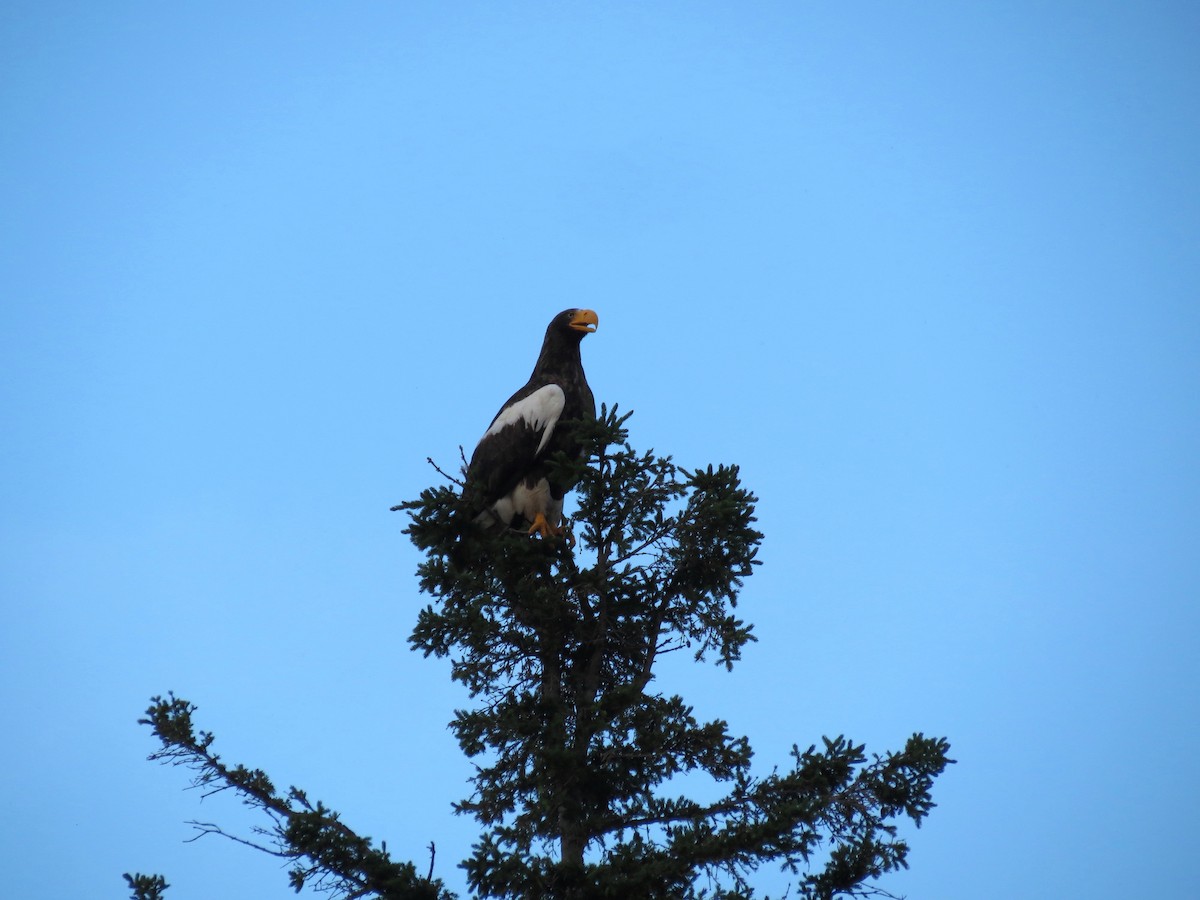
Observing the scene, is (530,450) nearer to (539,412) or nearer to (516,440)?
(516,440)

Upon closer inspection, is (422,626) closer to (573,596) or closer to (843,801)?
(573,596)

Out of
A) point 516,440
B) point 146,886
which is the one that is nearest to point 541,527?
point 516,440

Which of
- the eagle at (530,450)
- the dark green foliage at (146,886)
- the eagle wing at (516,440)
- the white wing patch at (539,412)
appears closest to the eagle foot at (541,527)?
the eagle at (530,450)

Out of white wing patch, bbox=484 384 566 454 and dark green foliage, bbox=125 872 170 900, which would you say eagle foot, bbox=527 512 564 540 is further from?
dark green foliage, bbox=125 872 170 900

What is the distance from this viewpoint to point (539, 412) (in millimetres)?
9844

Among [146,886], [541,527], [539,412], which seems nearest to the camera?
[146,886]

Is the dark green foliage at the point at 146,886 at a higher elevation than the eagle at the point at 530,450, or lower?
lower

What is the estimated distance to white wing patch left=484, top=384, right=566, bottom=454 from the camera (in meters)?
9.77

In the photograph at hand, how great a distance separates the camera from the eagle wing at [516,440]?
32.0 feet

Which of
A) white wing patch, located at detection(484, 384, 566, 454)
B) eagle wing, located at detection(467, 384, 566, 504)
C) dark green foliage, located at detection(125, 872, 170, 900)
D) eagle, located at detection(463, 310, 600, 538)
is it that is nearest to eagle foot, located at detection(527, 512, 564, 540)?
eagle, located at detection(463, 310, 600, 538)

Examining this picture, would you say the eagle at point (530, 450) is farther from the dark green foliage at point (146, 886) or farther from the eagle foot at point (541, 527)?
the dark green foliage at point (146, 886)

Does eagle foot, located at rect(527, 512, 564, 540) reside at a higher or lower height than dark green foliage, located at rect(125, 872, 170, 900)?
higher

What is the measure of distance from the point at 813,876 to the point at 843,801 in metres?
0.46

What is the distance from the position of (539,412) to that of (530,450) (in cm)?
33
